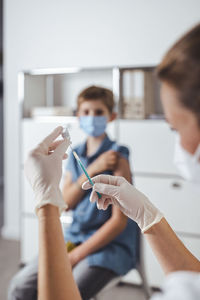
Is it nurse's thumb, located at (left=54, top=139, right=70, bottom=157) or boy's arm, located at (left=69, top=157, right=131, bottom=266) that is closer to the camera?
nurse's thumb, located at (left=54, top=139, right=70, bottom=157)

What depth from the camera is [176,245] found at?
3.29ft

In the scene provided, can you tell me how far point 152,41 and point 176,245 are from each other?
188cm

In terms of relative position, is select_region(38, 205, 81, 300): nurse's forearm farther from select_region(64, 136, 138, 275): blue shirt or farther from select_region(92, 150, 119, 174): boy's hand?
select_region(92, 150, 119, 174): boy's hand

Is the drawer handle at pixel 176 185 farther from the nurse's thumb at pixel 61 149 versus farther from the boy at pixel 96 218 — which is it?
the nurse's thumb at pixel 61 149

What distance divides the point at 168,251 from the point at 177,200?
4.41 feet

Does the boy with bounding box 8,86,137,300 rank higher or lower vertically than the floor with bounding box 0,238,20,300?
higher

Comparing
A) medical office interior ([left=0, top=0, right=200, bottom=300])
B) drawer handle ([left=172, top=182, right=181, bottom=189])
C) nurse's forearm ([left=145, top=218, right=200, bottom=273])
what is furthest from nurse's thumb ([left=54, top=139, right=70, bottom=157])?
drawer handle ([left=172, top=182, right=181, bottom=189])

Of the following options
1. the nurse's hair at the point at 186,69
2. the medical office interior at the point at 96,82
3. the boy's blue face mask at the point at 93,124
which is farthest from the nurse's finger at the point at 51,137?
the medical office interior at the point at 96,82

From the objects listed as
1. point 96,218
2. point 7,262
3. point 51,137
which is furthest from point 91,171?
point 7,262

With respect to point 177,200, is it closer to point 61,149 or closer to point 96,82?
point 96,82

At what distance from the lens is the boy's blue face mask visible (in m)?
1.81

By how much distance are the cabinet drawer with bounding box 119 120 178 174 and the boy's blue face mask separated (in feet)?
2.08

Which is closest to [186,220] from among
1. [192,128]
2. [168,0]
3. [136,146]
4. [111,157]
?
[136,146]

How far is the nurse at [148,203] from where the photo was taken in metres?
0.65
